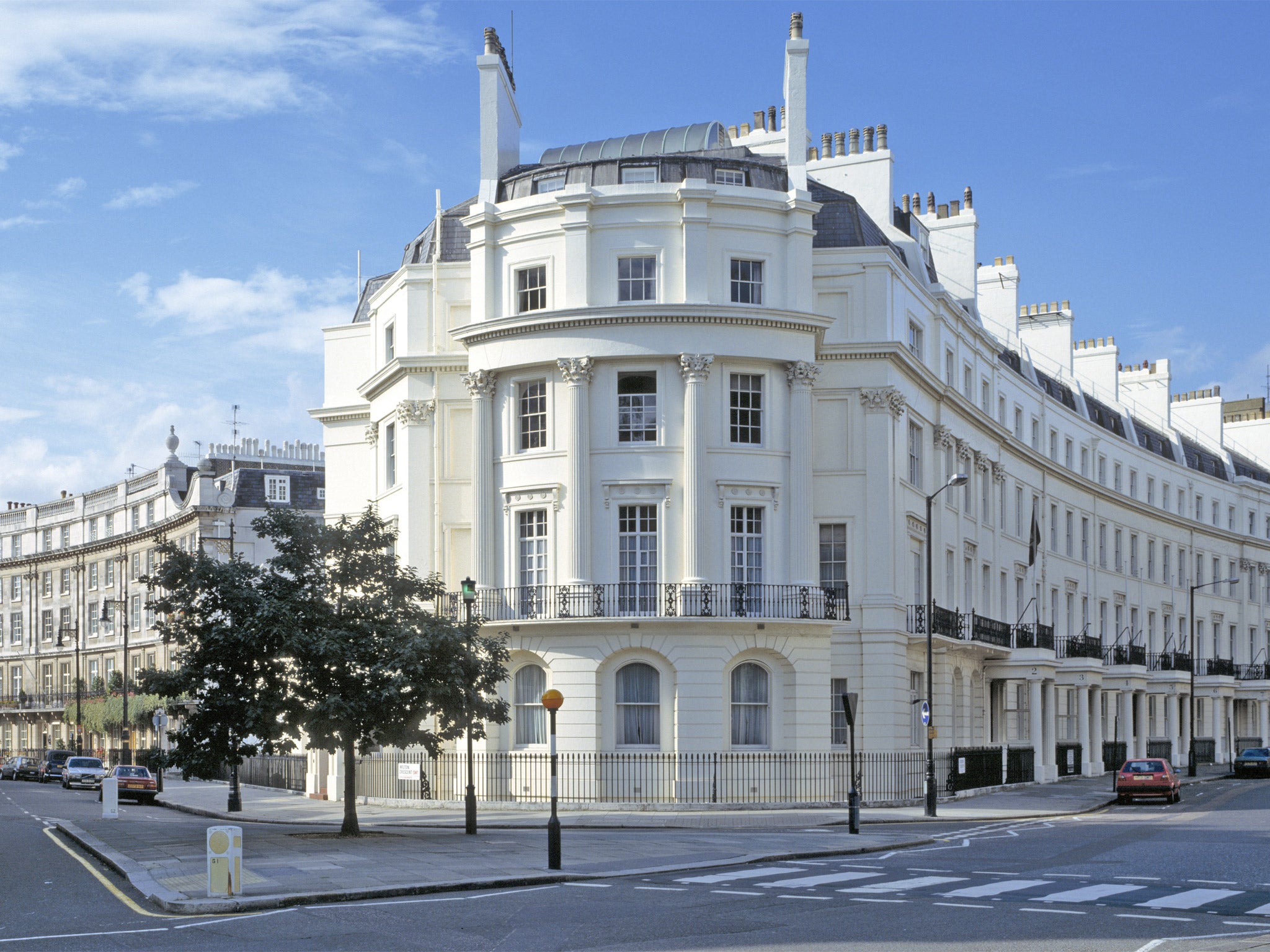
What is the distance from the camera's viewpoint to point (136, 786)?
50.1 meters

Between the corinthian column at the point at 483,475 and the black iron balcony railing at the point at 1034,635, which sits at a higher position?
the corinthian column at the point at 483,475

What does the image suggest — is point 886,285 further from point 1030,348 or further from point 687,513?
point 1030,348

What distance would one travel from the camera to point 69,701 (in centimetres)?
9975

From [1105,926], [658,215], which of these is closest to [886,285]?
[658,215]

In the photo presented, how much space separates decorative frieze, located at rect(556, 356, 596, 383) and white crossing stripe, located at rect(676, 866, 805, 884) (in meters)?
17.8

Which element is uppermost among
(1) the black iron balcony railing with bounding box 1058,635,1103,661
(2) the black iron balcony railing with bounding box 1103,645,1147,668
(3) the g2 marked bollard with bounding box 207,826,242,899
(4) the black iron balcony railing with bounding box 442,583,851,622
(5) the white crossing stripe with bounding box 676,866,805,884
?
(4) the black iron balcony railing with bounding box 442,583,851,622

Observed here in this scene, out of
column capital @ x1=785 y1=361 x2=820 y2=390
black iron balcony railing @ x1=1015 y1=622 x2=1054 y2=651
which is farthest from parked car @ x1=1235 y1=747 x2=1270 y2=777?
column capital @ x1=785 y1=361 x2=820 y2=390

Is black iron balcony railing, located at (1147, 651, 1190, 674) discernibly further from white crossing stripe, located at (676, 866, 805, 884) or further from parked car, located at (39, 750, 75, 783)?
white crossing stripe, located at (676, 866, 805, 884)

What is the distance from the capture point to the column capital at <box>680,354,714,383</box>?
3853cm

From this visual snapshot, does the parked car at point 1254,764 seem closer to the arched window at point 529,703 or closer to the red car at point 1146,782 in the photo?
the red car at point 1146,782

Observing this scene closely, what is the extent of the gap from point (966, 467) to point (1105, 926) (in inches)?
1436

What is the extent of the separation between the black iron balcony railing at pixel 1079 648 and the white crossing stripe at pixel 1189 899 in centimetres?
4303

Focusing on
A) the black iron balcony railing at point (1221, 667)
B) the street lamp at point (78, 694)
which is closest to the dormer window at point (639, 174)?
the black iron balcony railing at point (1221, 667)

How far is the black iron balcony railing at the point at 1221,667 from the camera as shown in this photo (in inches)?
3142
